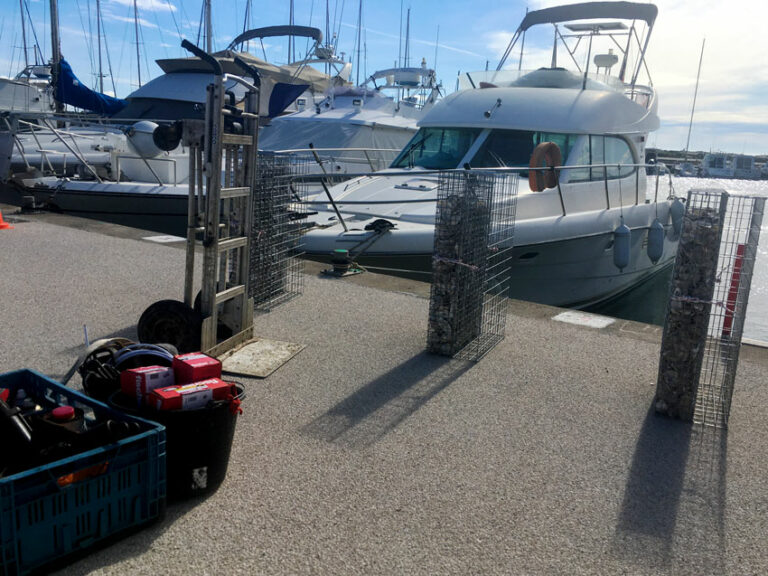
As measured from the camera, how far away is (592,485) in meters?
3.48

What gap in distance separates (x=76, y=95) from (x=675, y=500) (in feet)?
72.3

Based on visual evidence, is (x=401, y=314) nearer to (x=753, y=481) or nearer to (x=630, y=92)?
(x=753, y=481)

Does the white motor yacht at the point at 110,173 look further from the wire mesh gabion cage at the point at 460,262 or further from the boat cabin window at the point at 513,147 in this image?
the wire mesh gabion cage at the point at 460,262

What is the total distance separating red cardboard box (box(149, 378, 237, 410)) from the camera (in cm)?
298

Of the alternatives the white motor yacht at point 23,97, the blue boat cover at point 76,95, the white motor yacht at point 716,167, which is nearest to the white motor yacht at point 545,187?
the blue boat cover at point 76,95

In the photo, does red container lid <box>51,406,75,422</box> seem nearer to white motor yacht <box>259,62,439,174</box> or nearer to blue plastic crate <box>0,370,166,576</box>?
blue plastic crate <box>0,370,166,576</box>

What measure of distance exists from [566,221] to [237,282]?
5409 mm

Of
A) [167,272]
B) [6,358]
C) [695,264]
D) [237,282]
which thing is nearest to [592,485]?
[695,264]

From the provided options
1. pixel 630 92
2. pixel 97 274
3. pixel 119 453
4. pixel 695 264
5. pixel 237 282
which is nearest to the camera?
pixel 119 453

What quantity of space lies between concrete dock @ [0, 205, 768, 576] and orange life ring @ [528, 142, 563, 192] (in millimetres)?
3724

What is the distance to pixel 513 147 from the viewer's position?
1068 centimetres

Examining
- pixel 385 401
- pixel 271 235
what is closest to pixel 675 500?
pixel 385 401

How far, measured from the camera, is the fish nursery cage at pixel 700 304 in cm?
420

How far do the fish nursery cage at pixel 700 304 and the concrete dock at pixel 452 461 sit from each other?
175 millimetres
